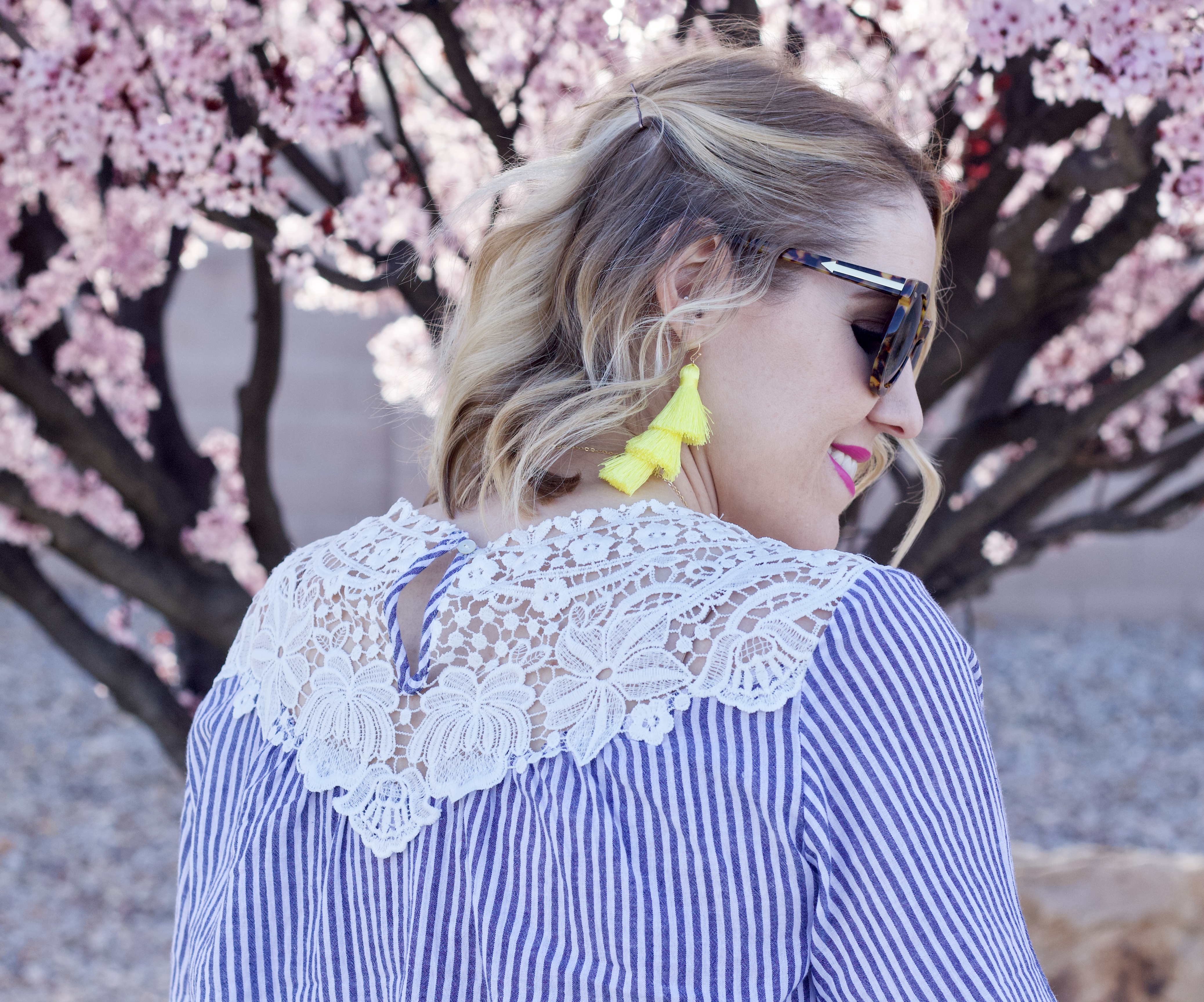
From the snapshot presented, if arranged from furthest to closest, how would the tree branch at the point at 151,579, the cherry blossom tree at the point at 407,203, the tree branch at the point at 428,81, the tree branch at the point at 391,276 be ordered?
the tree branch at the point at 151,579, the tree branch at the point at 428,81, the tree branch at the point at 391,276, the cherry blossom tree at the point at 407,203

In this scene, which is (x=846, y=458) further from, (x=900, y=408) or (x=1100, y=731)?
(x=1100, y=731)

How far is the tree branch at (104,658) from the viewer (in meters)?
2.46

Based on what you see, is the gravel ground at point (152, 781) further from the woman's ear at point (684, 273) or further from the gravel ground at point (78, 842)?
the woman's ear at point (684, 273)

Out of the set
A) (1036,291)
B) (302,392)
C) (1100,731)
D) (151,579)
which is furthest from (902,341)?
(302,392)

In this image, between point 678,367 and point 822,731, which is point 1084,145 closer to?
point 678,367

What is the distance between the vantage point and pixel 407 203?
2168 millimetres

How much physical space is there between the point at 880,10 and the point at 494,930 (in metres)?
2.20

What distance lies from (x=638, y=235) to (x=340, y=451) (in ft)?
25.0

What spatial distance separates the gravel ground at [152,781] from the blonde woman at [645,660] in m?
3.65

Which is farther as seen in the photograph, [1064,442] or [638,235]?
[1064,442]

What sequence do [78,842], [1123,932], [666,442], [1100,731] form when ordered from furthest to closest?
[1100,731] < [78,842] < [1123,932] < [666,442]

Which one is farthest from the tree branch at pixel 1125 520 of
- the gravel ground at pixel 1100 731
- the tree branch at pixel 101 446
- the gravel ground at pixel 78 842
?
the gravel ground at pixel 78 842

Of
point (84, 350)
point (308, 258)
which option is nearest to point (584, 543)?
point (308, 258)

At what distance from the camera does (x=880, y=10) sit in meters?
2.38
